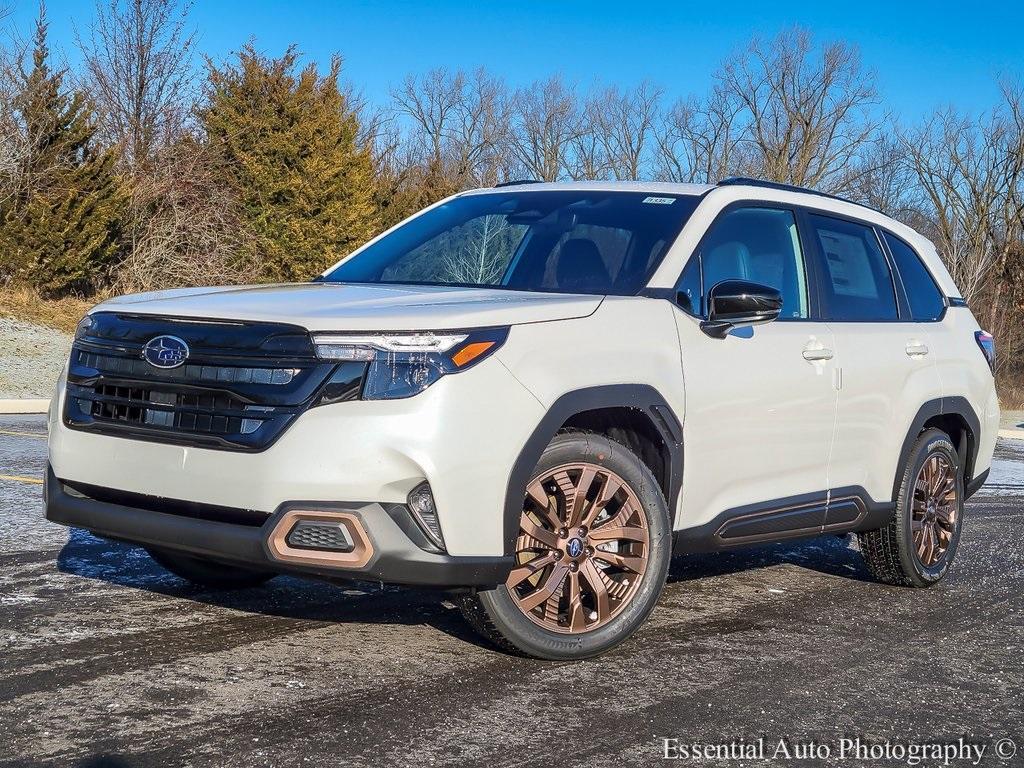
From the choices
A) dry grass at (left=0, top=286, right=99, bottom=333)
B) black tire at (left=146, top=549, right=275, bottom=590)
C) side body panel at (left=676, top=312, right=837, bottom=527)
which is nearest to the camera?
side body panel at (left=676, top=312, right=837, bottom=527)

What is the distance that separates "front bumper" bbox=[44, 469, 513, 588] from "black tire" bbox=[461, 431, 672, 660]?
0.71ft

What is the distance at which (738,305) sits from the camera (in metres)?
5.11

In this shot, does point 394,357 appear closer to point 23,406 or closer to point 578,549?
point 578,549

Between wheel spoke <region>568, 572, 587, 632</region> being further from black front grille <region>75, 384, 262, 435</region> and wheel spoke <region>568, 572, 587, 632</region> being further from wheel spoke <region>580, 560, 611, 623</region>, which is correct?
black front grille <region>75, 384, 262, 435</region>

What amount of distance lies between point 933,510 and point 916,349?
883mm

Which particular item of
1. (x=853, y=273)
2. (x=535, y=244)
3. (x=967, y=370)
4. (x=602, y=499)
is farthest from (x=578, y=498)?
(x=967, y=370)

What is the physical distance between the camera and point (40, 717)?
3795 mm

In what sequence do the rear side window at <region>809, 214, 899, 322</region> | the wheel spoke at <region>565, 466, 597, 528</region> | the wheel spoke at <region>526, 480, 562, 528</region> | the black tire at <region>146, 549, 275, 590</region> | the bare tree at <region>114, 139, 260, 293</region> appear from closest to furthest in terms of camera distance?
the wheel spoke at <region>526, 480, 562, 528</region>, the wheel spoke at <region>565, 466, 597, 528</region>, the black tire at <region>146, 549, 275, 590</region>, the rear side window at <region>809, 214, 899, 322</region>, the bare tree at <region>114, 139, 260, 293</region>


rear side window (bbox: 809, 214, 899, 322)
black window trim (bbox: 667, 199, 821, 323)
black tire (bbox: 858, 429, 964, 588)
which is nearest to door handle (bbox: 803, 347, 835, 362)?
black window trim (bbox: 667, 199, 821, 323)

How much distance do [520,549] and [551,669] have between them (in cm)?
46

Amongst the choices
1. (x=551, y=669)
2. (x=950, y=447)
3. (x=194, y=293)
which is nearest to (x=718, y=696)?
(x=551, y=669)

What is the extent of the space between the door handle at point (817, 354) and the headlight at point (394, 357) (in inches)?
82.0

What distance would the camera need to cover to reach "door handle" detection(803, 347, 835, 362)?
564 centimetres

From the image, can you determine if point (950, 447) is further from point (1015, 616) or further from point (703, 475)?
point (703, 475)
